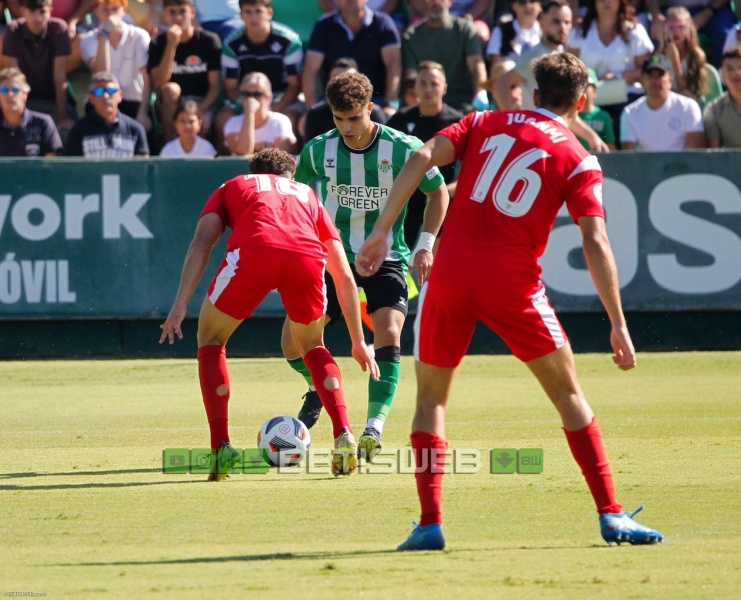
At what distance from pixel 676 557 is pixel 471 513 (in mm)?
1452

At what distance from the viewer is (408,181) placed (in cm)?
542

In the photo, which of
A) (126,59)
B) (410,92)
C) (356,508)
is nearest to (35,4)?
(126,59)

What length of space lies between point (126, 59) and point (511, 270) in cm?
1206

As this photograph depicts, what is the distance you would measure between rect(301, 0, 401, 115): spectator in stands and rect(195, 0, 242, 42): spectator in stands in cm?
174

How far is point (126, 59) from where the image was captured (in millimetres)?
16438

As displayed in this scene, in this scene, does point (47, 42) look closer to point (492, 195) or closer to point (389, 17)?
point (389, 17)

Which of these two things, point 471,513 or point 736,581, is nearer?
point 736,581

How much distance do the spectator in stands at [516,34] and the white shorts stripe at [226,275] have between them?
31.6 feet

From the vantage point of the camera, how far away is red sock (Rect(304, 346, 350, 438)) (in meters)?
7.55

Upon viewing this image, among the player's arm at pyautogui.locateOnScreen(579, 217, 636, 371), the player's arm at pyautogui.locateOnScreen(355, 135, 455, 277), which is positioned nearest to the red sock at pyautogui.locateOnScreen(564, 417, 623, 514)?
the player's arm at pyautogui.locateOnScreen(579, 217, 636, 371)

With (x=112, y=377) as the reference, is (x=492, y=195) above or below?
above

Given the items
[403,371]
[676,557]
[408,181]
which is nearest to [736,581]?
[676,557]

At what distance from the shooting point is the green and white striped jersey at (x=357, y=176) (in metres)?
8.49

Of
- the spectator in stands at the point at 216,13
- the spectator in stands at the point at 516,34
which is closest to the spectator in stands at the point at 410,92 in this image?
the spectator in stands at the point at 516,34
